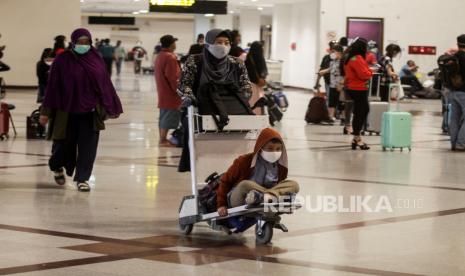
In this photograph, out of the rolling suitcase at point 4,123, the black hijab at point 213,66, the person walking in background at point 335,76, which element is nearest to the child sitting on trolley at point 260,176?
the black hijab at point 213,66

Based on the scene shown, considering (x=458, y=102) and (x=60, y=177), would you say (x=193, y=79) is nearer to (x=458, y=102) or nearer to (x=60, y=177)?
(x=60, y=177)

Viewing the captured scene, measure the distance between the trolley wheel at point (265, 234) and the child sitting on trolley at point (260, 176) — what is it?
0.99ft

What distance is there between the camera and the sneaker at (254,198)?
7352 mm

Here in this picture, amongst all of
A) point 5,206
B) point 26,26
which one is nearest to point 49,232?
point 5,206

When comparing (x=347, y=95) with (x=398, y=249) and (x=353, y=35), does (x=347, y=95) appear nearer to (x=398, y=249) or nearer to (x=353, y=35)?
(x=398, y=249)

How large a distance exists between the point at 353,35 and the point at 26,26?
1218cm

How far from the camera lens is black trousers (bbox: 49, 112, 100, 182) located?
10.6 metres

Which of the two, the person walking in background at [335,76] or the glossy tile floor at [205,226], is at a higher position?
the person walking in background at [335,76]

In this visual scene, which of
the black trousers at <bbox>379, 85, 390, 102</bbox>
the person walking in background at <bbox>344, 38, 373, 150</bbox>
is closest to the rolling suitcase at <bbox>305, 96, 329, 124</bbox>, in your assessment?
the black trousers at <bbox>379, 85, 390, 102</bbox>

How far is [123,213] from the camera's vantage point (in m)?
9.14

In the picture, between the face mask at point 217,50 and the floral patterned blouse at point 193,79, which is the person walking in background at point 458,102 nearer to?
the floral patterned blouse at point 193,79

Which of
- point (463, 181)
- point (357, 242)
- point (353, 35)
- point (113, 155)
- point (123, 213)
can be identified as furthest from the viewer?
point (353, 35)

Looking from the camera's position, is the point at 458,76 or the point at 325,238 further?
the point at 458,76

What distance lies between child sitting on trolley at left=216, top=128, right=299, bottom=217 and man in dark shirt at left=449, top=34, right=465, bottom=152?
8.98m
